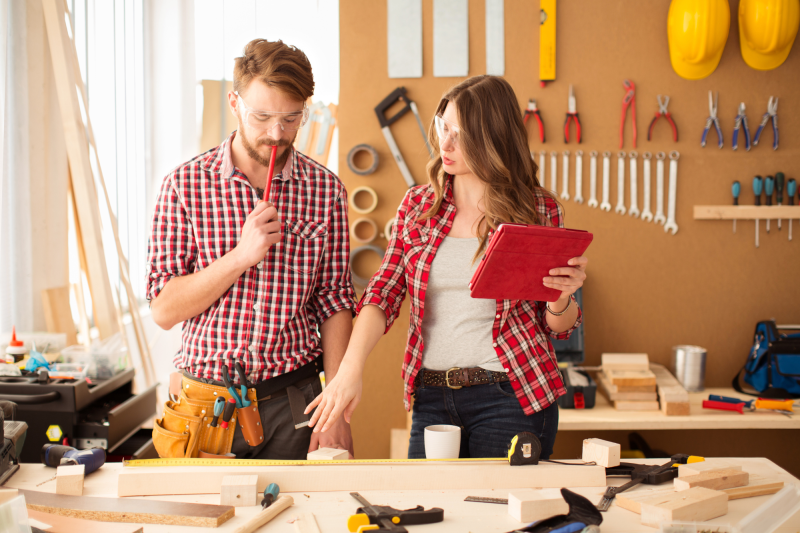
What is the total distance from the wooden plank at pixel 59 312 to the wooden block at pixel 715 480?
8.34 feet

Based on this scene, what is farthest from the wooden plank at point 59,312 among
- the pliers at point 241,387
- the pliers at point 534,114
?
the pliers at point 534,114

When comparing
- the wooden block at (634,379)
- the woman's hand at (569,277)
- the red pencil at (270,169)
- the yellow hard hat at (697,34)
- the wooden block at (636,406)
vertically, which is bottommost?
the wooden block at (636,406)

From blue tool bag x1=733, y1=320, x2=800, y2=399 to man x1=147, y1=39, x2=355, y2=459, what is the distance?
2.11m

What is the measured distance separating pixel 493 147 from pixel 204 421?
40.6 inches

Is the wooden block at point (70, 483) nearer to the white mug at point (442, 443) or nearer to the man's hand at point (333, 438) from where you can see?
the man's hand at point (333, 438)

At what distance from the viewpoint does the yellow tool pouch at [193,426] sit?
145 centimetres

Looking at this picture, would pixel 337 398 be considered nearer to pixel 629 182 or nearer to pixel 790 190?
pixel 629 182

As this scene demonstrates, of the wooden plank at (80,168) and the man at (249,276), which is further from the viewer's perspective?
the wooden plank at (80,168)

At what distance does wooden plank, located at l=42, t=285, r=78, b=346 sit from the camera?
2645 mm

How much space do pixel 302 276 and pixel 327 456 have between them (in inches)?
19.2

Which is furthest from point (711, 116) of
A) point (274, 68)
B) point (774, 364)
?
point (274, 68)

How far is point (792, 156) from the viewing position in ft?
9.48

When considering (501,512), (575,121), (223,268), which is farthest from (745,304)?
(223,268)

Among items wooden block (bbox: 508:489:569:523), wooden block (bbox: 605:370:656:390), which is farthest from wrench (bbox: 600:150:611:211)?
wooden block (bbox: 508:489:569:523)
